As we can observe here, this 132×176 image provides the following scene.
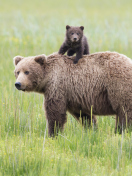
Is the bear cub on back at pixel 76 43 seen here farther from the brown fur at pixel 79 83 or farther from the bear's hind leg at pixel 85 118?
the bear's hind leg at pixel 85 118

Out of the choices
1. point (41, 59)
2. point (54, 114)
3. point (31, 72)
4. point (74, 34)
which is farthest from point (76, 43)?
point (54, 114)

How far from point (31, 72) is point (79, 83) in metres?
0.84

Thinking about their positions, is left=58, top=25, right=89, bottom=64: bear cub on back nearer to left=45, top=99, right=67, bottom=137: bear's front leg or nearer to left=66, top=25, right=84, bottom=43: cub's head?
left=66, top=25, right=84, bottom=43: cub's head

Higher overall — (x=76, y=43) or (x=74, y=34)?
(x=74, y=34)

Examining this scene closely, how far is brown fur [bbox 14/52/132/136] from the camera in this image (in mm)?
5477

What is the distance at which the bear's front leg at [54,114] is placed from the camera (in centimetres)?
561

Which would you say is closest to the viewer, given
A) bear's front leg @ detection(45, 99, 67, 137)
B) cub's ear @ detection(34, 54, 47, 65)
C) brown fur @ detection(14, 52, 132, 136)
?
brown fur @ detection(14, 52, 132, 136)

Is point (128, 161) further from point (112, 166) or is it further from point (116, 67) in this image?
point (116, 67)

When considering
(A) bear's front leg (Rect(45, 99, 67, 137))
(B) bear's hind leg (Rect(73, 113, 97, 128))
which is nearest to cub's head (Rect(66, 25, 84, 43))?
(A) bear's front leg (Rect(45, 99, 67, 137))

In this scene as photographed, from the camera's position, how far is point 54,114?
18.4ft

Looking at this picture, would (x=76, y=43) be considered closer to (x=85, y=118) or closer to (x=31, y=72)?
(x=31, y=72)

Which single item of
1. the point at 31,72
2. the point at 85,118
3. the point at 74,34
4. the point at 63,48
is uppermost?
the point at 74,34

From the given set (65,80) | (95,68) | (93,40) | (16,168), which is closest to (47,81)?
(65,80)

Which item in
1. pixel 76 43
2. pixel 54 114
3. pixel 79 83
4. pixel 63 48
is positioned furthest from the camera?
pixel 63 48
